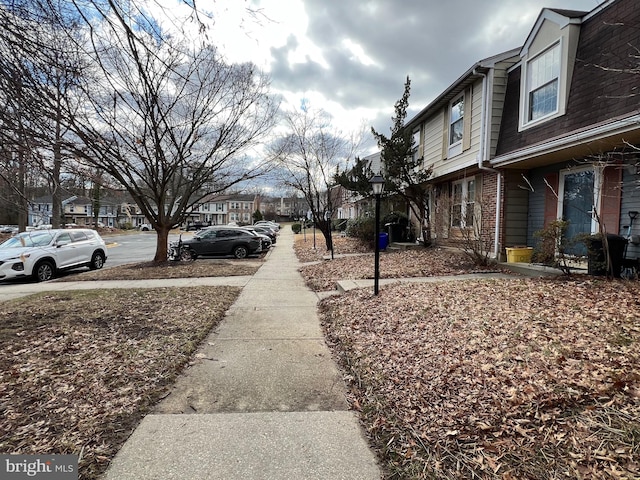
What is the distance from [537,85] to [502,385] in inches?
329

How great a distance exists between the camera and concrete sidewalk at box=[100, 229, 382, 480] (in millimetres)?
2354

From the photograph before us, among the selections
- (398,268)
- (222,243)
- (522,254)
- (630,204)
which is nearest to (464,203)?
(522,254)

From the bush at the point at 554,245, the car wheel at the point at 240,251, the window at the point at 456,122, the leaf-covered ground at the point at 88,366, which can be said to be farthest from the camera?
the car wheel at the point at 240,251

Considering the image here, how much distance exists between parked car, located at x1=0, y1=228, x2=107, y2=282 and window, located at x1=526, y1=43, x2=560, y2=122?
14162mm

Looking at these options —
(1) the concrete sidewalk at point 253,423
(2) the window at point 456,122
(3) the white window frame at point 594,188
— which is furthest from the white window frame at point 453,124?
(1) the concrete sidewalk at point 253,423

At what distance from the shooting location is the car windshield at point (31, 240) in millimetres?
11312

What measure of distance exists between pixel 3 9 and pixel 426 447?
5.48 m

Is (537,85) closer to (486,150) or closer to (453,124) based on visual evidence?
(486,150)

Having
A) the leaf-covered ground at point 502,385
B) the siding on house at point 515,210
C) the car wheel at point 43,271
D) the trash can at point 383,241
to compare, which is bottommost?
the car wheel at point 43,271

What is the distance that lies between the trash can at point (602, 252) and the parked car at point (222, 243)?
1243cm

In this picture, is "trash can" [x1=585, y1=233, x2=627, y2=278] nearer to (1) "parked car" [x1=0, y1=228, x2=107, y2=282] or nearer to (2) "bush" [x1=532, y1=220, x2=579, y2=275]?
(2) "bush" [x1=532, y1=220, x2=579, y2=275]

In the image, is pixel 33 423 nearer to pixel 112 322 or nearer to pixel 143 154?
pixel 112 322

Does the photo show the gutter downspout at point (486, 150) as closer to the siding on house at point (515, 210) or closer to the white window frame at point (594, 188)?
the siding on house at point (515, 210)

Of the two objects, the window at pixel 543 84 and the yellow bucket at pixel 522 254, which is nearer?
the window at pixel 543 84
